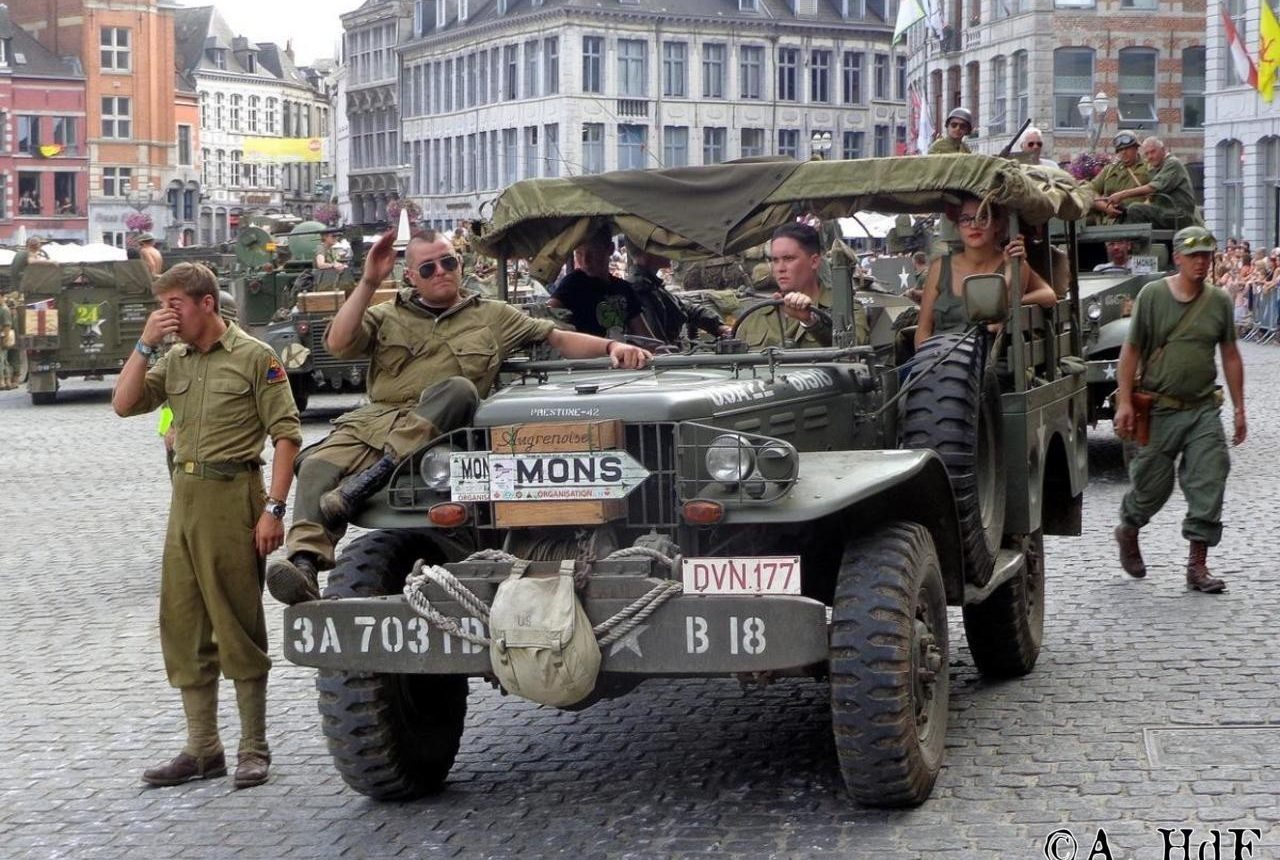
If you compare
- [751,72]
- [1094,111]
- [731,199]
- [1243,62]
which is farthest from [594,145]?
[731,199]

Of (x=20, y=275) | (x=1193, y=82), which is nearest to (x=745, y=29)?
(x=1193, y=82)

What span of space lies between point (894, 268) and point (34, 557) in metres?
6.77

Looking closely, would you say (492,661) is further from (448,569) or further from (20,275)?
(20,275)

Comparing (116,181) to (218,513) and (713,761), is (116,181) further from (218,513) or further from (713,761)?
(713,761)

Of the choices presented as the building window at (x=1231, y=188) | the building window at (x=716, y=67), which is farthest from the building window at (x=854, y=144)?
the building window at (x=1231, y=188)

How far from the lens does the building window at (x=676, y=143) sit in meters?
91.6

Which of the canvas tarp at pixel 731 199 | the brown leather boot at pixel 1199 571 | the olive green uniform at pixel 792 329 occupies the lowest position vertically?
the brown leather boot at pixel 1199 571

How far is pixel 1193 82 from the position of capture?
62.8 metres

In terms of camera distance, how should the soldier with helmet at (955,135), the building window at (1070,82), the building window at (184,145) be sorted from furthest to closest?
the building window at (184,145)
the building window at (1070,82)
the soldier with helmet at (955,135)

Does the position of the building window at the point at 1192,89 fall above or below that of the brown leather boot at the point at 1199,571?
above

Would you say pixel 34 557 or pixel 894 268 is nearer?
pixel 34 557

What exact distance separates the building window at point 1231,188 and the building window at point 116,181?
189 feet

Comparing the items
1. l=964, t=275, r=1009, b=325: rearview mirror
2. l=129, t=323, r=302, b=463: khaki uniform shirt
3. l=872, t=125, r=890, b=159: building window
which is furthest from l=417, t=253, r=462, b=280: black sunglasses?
l=872, t=125, r=890, b=159: building window

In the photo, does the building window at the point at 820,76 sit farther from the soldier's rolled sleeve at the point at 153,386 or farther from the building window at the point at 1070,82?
the soldier's rolled sleeve at the point at 153,386
